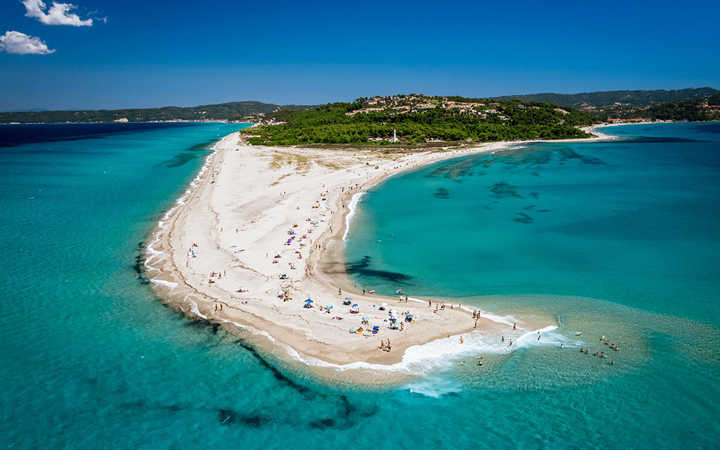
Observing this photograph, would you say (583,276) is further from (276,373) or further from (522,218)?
(276,373)

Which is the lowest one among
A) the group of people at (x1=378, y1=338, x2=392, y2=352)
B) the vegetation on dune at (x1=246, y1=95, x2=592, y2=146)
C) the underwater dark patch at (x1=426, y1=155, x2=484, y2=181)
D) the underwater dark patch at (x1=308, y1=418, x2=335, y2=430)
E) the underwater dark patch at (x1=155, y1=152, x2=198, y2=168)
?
the underwater dark patch at (x1=308, y1=418, x2=335, y2=430)

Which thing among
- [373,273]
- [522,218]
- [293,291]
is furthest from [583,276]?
[293,291]

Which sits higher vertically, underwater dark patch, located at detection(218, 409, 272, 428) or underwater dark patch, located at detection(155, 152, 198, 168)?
underwater dark patch, located at detection(155, 152, 198, 168)

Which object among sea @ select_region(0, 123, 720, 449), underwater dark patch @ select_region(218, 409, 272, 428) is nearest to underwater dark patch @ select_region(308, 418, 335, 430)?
sea @ select_region(0, 123, 720, 449)

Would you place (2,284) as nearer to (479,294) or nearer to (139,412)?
(139,412)

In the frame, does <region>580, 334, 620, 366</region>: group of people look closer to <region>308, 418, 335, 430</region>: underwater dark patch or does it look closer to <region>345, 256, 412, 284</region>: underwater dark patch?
<region>345, 256, 412, 284</region>: underwater dark patch

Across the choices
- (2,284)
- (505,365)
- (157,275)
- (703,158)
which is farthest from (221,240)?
(703,158)
